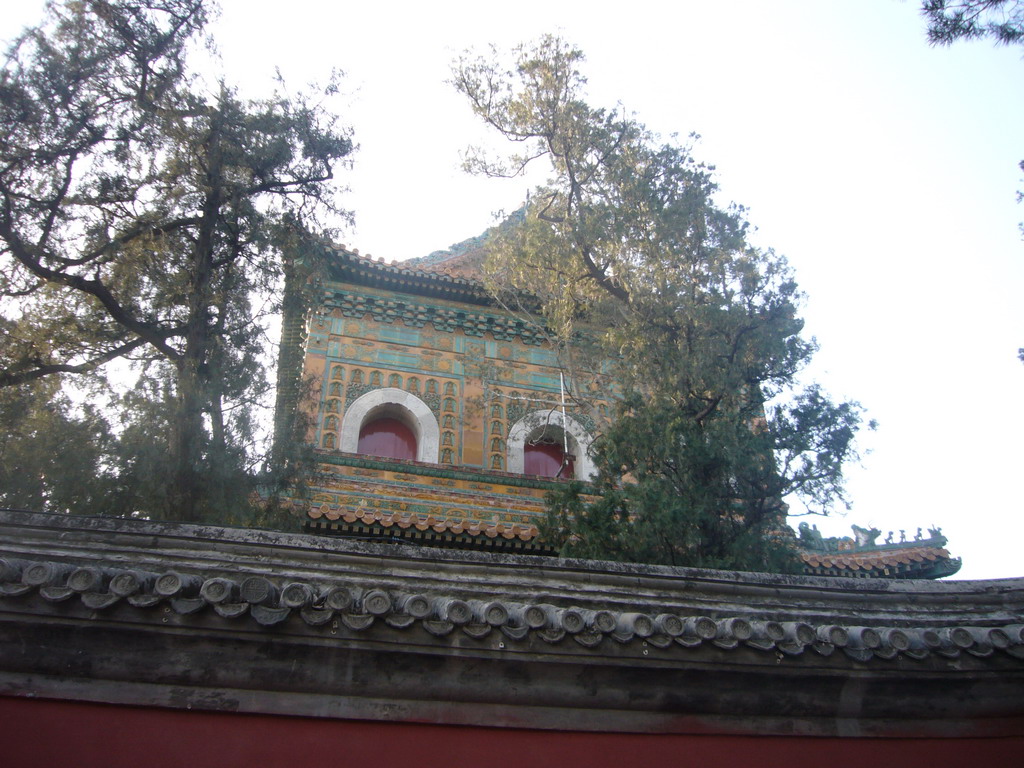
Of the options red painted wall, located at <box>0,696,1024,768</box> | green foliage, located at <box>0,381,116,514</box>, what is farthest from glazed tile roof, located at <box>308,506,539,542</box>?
red painted wall, located at <box>0,696,1024,768</box>

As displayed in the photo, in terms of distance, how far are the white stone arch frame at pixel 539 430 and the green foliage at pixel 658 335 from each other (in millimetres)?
1041

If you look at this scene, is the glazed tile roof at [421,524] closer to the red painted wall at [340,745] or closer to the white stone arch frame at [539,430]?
the white stone arch frame at [539,430]

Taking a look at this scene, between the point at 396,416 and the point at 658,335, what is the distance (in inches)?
188

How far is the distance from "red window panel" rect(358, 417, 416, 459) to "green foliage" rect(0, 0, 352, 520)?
15.0 ft

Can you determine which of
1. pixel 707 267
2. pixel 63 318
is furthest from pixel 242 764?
pixel 707 267

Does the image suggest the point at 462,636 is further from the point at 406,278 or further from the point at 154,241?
the point at 406,278

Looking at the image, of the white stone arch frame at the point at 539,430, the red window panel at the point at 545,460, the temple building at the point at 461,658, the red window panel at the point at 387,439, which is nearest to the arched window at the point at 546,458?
the red window panel at the point at 545,460

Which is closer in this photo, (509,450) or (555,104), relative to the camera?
(555,104)

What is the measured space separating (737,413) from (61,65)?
638cm

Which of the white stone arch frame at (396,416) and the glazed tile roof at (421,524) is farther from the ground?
A: the white stone arch frame at (396,416)

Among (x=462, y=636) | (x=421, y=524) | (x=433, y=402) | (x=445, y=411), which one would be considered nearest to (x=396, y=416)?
(x=433, y=402)

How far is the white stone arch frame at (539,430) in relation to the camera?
1193cm

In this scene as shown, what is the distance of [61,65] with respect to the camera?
7.09 metres

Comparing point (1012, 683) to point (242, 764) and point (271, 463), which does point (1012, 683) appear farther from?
point (271, 463)
